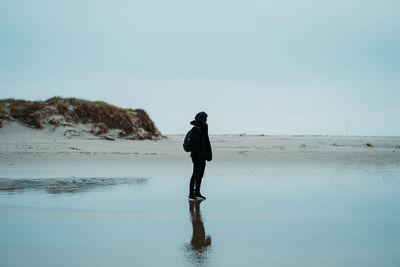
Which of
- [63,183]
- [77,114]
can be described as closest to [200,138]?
[63,183]

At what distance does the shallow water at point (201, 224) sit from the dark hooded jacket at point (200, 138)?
0.93 meters

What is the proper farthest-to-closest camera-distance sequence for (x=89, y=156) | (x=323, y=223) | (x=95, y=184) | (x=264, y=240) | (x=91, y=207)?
1. (x=89, y=156)
2. (x=95, y=184)
3. (x=91, y=207)
4. (x=323, y=223)
5. (x=264, y=240)

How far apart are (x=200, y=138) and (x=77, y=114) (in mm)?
19683

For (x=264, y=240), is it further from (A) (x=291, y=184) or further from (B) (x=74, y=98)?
(B) (x=74, y=98)

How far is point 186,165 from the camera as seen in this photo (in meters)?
15.1

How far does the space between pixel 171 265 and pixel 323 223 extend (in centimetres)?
283

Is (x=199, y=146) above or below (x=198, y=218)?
above

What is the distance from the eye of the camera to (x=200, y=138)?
8648 mm

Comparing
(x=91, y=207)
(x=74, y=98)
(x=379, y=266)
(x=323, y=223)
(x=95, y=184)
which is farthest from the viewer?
(x=74, y=98)

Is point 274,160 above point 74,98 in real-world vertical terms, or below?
below

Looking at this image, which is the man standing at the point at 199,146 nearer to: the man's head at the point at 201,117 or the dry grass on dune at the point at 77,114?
the man's head at the point at 201,117

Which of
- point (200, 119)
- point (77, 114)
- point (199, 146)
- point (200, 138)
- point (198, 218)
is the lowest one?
point (198, 218)

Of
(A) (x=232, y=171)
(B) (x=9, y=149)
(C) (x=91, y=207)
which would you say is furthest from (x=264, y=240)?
(B) (x=9, y=149)

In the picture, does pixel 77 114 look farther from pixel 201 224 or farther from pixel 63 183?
pixel 201 224
